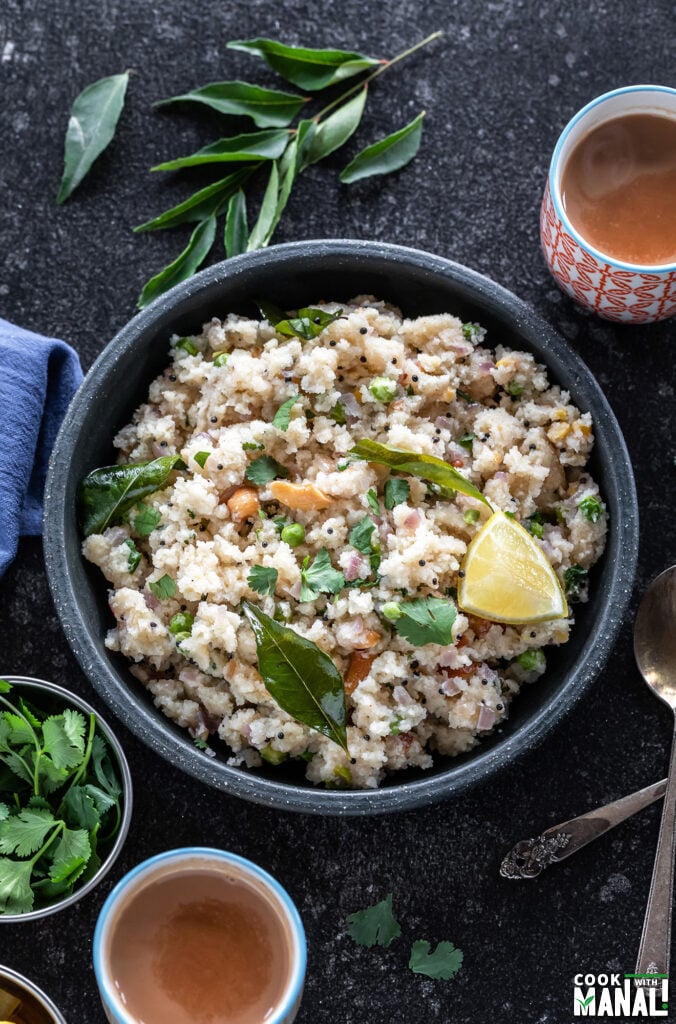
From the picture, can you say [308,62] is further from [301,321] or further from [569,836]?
[569,836]

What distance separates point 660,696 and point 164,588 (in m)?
1.23

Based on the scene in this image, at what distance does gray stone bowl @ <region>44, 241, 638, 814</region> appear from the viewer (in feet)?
7.20


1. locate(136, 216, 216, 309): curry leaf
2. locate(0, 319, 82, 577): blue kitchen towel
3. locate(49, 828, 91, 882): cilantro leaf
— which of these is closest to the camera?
locate(49, 828, 91, 882): cilantro leaf

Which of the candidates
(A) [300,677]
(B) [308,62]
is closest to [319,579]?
(A) [300,677]

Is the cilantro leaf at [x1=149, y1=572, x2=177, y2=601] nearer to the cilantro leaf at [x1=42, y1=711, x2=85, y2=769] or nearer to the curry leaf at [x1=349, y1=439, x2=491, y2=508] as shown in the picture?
the cilantro leaf at [x1=42, y1=711, x2=85, y2=769]

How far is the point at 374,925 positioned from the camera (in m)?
2.56

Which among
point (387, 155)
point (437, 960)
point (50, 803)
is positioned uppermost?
point (387, 155)

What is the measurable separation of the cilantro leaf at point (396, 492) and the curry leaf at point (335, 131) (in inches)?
38.1

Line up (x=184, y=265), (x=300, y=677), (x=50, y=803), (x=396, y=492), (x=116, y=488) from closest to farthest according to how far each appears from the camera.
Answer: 1. (x=300, y=677)
2. (x=396, y=492)
3. (x=116, y=488)
4. (x=50, y=803)
5. (x=184, y=265)

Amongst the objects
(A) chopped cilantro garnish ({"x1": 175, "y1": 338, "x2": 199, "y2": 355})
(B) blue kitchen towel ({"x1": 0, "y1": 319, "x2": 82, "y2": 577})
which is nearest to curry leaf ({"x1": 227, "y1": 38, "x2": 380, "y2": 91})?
(A) chopped cilantro garnish ({"x1": 175, "y1": 338, "x2": 199, "y2": 355})

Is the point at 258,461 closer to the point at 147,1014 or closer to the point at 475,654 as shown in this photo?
the point at 475,654

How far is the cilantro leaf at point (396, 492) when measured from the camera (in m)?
2.24

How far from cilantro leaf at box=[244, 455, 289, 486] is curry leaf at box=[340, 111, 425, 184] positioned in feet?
2.77

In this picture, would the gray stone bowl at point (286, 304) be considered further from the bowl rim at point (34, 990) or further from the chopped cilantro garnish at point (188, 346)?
the bowl rim at point (34, 990)
